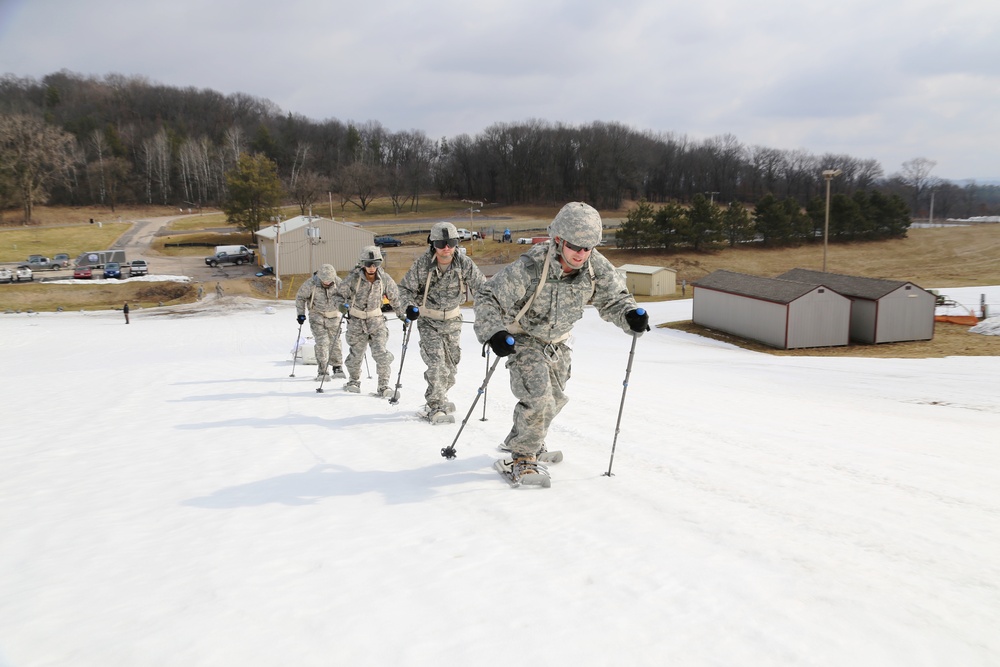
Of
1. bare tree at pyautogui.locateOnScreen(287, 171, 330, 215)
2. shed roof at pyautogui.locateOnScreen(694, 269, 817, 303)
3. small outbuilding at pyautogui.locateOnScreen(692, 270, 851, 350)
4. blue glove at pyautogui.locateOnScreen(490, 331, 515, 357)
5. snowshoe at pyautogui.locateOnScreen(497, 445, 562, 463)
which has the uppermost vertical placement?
bare tree at pyautogui.locateOnScreen(287, 171, 330, 215)

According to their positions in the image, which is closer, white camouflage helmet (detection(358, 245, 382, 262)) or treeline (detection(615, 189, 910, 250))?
white camouflage helmet (detection(358, 245, 382, 262))

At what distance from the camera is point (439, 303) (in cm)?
905

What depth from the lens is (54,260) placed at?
186ft

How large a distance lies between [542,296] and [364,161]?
137318mm

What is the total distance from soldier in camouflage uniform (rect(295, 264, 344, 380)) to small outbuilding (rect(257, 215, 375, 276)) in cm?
4170

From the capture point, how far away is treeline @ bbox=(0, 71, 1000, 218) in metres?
108

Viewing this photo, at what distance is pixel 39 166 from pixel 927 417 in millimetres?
107742

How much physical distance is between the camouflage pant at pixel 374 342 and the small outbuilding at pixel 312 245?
146 ft

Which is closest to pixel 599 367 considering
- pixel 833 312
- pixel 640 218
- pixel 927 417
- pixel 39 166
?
pixel 927 417

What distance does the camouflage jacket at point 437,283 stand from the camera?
900 cm

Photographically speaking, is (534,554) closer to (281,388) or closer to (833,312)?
(281,388)

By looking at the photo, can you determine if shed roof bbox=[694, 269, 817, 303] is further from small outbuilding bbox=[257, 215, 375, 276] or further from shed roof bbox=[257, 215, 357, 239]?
shed roof bbox=[257, 215, 357, 239]

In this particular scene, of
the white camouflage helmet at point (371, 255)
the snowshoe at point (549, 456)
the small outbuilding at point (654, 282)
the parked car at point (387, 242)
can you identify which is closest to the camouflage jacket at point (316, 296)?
the white camouflage helmet at point (371, 255)

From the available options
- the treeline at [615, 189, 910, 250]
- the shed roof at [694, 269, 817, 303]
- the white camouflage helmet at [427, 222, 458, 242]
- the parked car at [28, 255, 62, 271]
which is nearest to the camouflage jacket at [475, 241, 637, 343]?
the white camouflage helmet at [427, 222, 458, 242]
